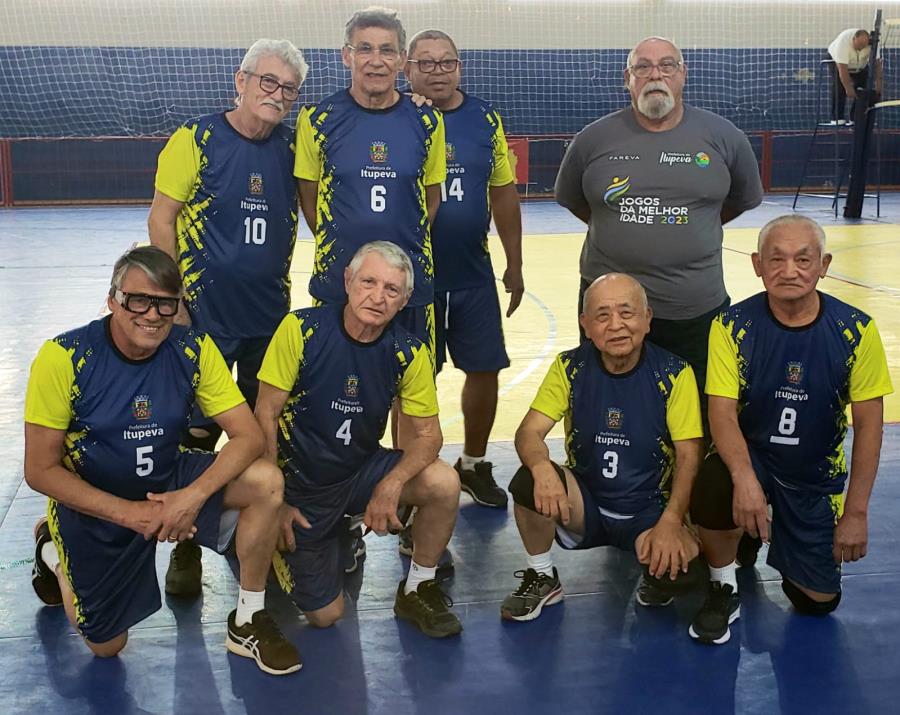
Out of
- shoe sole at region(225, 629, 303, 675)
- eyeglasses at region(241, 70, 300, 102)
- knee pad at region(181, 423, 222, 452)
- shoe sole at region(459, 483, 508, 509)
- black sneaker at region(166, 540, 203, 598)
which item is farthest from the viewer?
shoe sole at region(459, 483, 508, 509)

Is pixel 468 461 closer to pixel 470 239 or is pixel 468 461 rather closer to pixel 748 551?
pixel 470 239

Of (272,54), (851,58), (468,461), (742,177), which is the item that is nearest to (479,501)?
(468,461)

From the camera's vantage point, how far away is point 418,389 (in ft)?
13.0

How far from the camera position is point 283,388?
12.7ft

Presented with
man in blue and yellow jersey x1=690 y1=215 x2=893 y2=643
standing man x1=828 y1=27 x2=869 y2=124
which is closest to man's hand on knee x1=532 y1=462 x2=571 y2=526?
man in blue and yellow jersey x1=690 y1=215 x2=893 y2=643

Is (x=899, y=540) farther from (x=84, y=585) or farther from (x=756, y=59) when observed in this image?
(x=756, y=59)

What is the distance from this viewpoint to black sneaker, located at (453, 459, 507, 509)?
5023mm

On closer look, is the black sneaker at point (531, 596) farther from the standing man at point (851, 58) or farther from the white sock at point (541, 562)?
the standing man at point (851, 58)

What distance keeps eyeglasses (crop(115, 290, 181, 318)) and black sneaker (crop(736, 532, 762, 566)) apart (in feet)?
7.81

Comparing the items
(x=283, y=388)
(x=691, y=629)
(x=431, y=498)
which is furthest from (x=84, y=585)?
(x=691, y=629)

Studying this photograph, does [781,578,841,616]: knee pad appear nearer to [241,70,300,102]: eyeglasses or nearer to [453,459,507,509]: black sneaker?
[453,459,507,509]: black sneaker

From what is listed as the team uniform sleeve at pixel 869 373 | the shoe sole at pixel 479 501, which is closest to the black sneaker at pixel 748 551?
the team uniform sleeve at pixel 869 373

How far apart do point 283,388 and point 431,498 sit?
25.3 inches

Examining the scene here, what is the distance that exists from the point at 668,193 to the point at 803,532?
1.46 m
